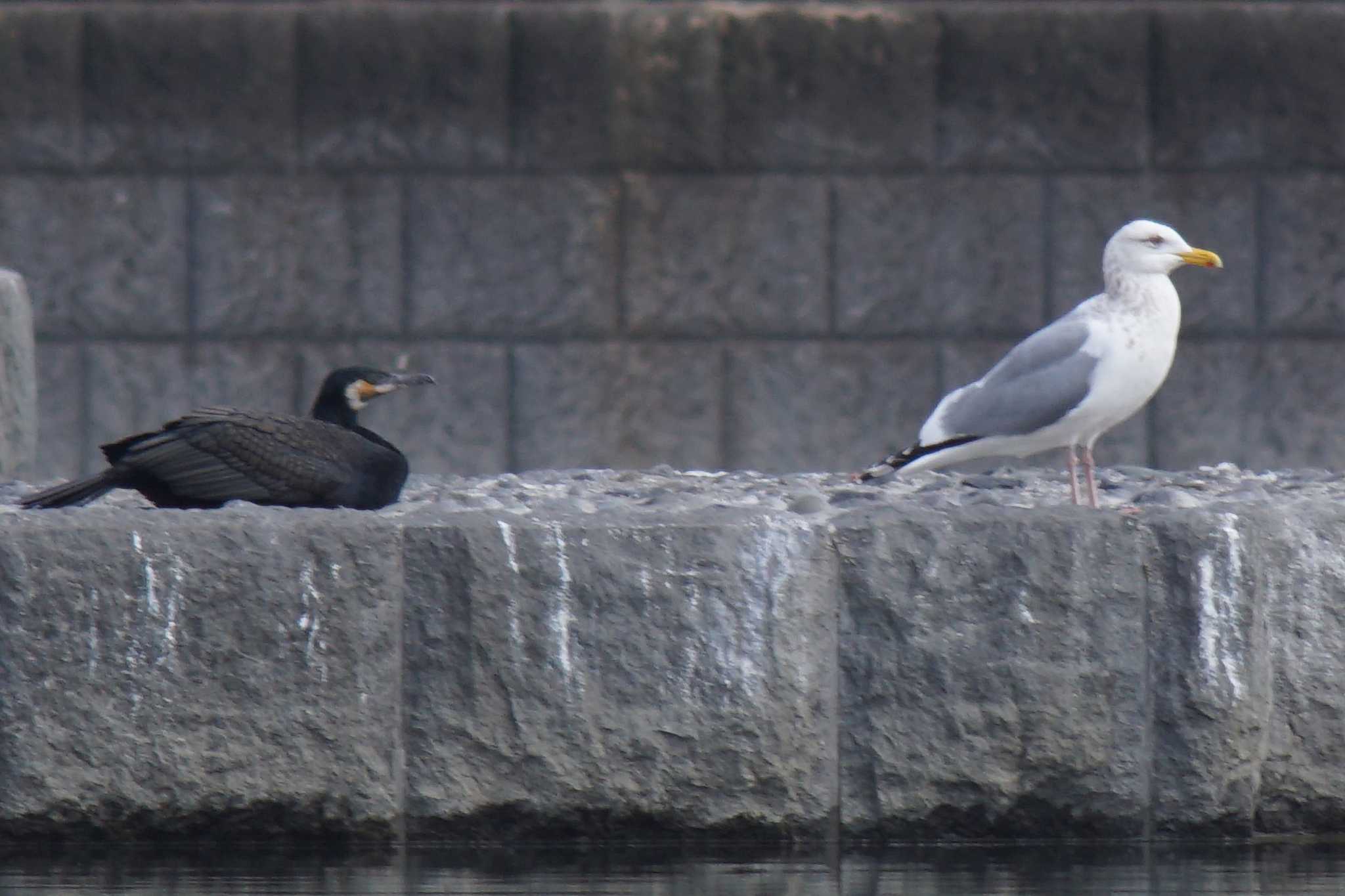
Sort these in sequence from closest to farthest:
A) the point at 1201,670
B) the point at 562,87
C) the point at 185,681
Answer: the point at 185,681, the point at 1201,670, the point at 562,87

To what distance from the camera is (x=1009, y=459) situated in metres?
9.30

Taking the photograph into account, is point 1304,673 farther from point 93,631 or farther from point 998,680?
point 93,631

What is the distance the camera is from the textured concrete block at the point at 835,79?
8.95 meters

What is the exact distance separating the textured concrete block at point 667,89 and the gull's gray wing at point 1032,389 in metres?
2.54

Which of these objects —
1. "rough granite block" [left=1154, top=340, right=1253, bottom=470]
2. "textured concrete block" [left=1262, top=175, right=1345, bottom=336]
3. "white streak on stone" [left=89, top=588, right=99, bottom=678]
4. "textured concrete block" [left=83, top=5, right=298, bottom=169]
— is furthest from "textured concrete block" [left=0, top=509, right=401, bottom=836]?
"textured concrete block" [left=1262, top=175, right=1345, bottom=336]

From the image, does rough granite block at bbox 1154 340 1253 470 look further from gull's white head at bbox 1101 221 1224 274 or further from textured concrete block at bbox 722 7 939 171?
gull's white head at bbox 1101 221 1224 274

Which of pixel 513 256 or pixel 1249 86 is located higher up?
pixel 1249 86

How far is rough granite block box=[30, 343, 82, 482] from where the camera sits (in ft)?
29.6

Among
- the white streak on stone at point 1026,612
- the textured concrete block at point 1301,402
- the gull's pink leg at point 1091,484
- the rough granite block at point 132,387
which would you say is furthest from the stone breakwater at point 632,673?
the textured concrete block at point 1301,402

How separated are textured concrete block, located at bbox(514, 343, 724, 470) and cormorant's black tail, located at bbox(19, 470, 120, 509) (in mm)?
3310

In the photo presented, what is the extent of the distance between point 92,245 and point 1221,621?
212 inches

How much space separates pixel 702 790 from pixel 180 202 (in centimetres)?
482

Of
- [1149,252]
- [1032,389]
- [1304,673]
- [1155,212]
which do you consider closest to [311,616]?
[1304,673]

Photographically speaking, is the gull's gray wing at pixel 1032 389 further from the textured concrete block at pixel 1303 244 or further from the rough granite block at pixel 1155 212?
the textured concrete block at pixel 1303 244
